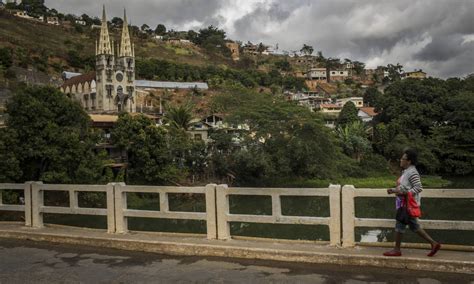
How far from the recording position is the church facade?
236 feet

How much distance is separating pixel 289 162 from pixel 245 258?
33.9m

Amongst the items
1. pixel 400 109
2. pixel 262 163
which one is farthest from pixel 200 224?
pixel 400 109

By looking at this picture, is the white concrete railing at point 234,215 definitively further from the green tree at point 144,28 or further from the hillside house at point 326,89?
the green tree at point 144,28

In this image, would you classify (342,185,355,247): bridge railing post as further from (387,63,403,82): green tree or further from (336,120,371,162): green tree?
(387,63,403,82): green tree

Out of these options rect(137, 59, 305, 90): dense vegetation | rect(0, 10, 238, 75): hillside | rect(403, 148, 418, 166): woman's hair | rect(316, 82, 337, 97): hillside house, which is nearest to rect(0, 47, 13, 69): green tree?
rect(0, 10, 238, 75): hillside

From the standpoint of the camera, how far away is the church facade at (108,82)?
236 feet

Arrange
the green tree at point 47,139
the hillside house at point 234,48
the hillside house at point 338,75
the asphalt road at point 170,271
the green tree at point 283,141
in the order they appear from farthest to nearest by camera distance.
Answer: the hillside house at point 234,48 → the hillside house at point 338,75 → the green tree at point 283,141 → the green tree at point 47,139 → the asphalt road at point 170,271

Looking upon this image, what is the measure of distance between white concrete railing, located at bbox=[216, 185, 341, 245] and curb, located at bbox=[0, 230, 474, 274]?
1.60ft

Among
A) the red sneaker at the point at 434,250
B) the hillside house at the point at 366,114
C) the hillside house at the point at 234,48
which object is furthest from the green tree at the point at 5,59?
the hillside house at the point at 234,48

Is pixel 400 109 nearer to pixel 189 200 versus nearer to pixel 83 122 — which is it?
pixel 189 200

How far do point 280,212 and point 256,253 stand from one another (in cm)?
82

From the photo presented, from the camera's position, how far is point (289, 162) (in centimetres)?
4088

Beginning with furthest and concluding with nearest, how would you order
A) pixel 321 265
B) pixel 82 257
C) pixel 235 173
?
pixel 235 173
pixel 82 257
pixel 321 265

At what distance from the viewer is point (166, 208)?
8.41 meters
